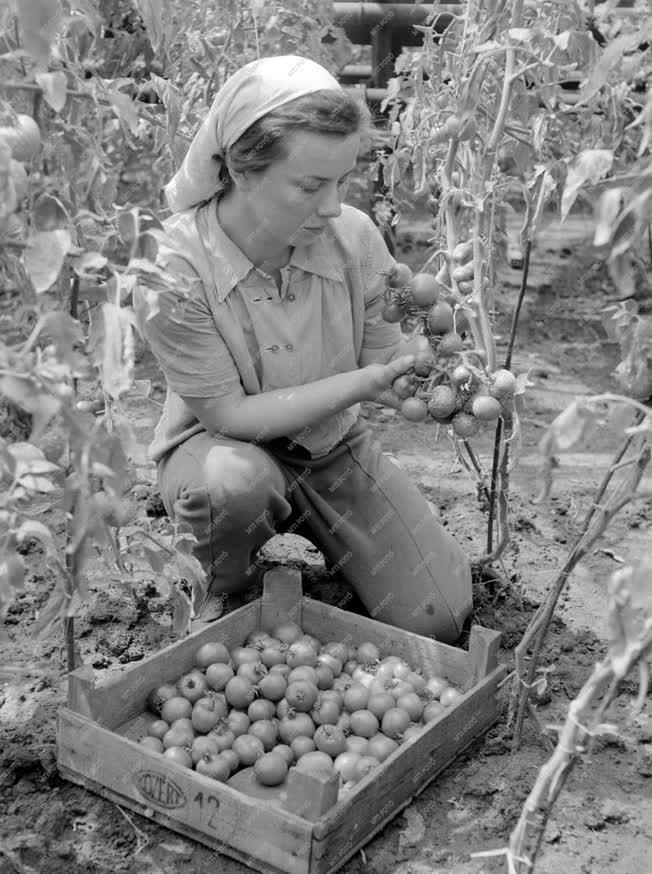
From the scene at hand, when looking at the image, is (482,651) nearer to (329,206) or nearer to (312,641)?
(312,641)

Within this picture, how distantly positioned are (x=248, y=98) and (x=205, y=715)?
3.82ft

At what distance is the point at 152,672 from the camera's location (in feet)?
6.98

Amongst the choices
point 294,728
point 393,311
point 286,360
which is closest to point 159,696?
point 294,728

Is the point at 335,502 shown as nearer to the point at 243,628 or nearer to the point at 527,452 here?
the point at 243,628

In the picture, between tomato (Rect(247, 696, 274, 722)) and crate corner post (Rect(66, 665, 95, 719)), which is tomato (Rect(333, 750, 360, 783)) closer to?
tomato (Rect(247, 696, 274, 722))

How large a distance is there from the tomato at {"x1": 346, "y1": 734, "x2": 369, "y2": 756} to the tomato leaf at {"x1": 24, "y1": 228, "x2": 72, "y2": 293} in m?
1.10

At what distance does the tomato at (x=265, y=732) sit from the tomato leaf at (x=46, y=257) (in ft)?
3.42

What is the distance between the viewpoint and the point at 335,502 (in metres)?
2.53

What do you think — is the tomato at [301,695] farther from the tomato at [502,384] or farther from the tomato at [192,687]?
the tomato at [502,384]

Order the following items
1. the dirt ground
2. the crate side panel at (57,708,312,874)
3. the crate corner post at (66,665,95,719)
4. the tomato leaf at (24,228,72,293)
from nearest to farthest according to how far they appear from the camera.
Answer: the tomato leaf at (24,228,72,293) → the crate side panel at (57,708,312,874) → the dirt ground → the crate corner post at (66,665,95,719)

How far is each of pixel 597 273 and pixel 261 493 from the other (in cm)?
353

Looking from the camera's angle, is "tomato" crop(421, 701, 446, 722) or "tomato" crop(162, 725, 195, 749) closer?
"tomato" crop(162, 725, 195, 749)

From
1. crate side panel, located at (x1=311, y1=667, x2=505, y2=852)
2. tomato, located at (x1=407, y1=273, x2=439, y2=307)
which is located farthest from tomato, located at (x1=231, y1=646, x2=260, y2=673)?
tomato, located at (x1=407, y1=273, x2=439, y2=307)

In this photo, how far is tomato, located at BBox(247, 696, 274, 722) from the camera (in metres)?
2.10
